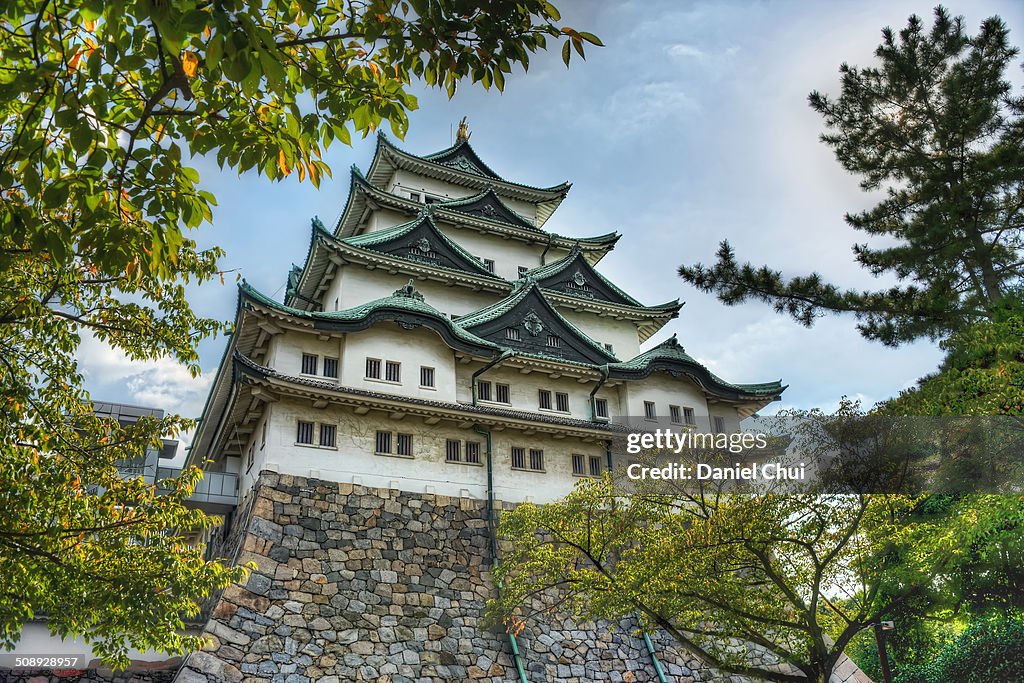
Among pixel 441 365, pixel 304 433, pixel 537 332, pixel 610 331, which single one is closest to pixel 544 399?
pixel 537 332

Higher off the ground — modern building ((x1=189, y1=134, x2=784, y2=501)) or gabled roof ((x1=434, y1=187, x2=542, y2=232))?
gabled roof ((x1=434, y1=187, x2=542, y2=232))

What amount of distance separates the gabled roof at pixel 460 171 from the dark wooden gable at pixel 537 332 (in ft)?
29.9

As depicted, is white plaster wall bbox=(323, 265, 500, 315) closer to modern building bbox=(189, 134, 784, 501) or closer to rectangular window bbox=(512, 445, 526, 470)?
modern building bbox=(189, 134, 784, 501)

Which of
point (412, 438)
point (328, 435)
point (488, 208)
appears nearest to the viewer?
point (328, 435)

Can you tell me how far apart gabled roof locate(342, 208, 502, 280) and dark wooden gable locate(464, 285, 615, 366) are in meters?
2.81

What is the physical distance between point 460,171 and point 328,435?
16.3 meters


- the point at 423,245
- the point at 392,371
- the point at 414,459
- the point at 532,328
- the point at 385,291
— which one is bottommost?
the point at 414,459

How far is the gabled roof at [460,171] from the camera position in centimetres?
3225

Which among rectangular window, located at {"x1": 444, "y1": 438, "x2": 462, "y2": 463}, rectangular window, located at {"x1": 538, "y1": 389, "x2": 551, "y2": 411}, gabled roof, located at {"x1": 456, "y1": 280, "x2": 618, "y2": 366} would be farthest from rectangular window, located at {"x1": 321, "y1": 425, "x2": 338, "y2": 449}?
rectangular window, located at {"x1": 538, "y1": 389, "x2": 551, "y2": 411}

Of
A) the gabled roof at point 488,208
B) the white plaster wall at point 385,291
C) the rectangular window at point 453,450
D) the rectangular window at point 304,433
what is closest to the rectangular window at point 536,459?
the rectangular window at point 453,450

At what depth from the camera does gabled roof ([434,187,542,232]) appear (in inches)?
1230

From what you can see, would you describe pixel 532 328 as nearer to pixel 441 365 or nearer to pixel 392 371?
pixel 441 365

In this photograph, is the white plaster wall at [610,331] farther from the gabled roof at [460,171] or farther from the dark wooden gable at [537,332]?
the gabled roof at [460,171]

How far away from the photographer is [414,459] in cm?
2216
